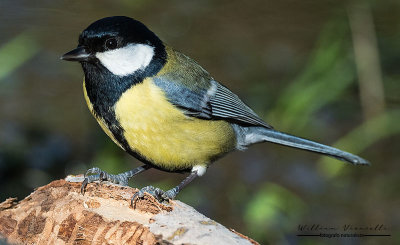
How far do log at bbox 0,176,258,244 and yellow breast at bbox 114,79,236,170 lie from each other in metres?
0.37

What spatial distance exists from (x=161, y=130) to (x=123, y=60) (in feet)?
1.07

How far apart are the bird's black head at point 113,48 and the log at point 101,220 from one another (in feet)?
1.82

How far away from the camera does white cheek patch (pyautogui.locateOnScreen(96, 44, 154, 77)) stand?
2.47m

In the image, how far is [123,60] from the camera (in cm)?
248

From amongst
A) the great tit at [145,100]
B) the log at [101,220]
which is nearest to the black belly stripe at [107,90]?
the great tit at [145,100]

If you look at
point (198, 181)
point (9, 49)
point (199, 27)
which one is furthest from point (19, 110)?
point (199, 27)

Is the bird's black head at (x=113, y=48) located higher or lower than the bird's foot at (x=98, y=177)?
higher

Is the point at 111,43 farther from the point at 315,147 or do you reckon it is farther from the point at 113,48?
the point at 315,147

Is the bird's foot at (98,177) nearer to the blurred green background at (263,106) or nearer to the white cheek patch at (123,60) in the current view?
the white cheek patch at (123,60)

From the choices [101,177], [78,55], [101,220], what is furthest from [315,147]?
[101,220]

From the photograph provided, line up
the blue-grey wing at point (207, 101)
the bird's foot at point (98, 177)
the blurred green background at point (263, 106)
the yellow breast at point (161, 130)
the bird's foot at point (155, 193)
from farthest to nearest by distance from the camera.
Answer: the blurred green background at point (263, 106) → the blue-grey wing at point (207, 101) → the yellow breast at point (161, 130) → the bird's foot at point (98, 177) → the bird's foot at point (155, 193)

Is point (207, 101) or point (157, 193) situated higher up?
point (207, 101)

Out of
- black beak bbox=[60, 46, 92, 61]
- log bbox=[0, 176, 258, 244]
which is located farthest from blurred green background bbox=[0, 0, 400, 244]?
log bbox=[0, 176, 258, 244]

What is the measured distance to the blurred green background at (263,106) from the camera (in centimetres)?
340
